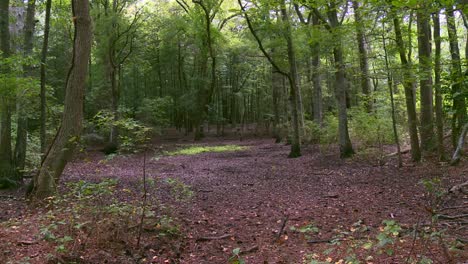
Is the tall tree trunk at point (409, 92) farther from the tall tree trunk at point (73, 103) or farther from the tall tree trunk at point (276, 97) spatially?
the tall tree trunk at point (276, 97)

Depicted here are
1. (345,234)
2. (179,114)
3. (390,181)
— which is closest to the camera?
(345,234)

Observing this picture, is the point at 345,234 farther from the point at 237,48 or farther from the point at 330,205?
the point at 237,48

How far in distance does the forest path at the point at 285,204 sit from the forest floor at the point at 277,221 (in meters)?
0.02

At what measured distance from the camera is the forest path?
5078mm

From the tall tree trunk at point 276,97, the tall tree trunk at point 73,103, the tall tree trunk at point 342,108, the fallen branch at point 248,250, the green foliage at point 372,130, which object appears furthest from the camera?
the tall tree trunk at point 276,97

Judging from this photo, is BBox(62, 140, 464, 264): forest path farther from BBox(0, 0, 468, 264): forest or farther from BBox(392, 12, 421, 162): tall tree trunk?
BBox(392, 12, 421, 162): tall tree trunk

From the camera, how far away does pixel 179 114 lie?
114 ft

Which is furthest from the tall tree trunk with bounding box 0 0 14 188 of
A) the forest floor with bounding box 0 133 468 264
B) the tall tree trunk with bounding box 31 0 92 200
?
the tall tree trunk with bounding box 31 0 92 200

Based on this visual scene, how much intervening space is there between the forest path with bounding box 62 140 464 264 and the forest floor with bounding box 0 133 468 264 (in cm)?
2

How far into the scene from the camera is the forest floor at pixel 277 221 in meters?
4.13

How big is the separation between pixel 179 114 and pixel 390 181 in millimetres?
27926

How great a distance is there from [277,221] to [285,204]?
1137 mm

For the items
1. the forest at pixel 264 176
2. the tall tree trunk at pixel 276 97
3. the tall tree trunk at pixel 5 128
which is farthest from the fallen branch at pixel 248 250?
the tall tree trunk at pixel 276 97

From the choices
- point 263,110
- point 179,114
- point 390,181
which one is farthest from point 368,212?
point 179,114
